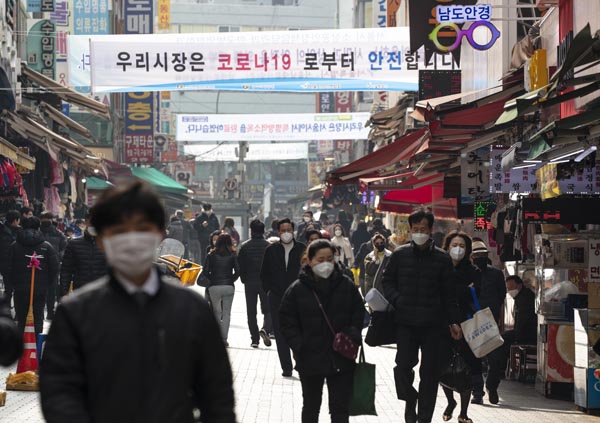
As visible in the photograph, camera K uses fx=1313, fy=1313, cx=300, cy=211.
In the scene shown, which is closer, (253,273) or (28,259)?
(28,259)

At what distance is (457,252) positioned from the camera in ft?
37.0

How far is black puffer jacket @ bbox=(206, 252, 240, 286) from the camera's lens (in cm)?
1734

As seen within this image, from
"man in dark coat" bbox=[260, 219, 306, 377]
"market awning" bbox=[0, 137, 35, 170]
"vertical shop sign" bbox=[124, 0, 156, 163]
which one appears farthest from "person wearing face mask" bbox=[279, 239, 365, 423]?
"vertical shop sign" bbox=[124, 0, 156, 163]

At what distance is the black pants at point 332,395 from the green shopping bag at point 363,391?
8cm

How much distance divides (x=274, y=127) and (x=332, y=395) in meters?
44.5

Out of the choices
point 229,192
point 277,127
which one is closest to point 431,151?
point 277,127

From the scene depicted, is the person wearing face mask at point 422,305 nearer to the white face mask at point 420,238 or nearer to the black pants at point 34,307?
the white face mask at point 420,238

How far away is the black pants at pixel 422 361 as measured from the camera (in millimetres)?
10195

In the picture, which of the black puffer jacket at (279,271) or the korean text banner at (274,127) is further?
the korean text banner at (274,127)

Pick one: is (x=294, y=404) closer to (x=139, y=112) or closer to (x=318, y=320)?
(x=318, y=320)

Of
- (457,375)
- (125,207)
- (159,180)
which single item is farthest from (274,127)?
(125,207)

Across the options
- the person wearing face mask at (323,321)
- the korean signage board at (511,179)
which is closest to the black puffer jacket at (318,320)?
the person wearing face mask at (323,321)

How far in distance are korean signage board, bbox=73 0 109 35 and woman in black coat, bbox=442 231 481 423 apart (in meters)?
30.5

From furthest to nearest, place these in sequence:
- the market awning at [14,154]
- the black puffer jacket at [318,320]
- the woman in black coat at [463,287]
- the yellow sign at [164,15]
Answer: the yellow sign at [164,15]
the market awning at [14,154]
the woman in black coat at [463,287]
the black puffer jacket at [318,320]
